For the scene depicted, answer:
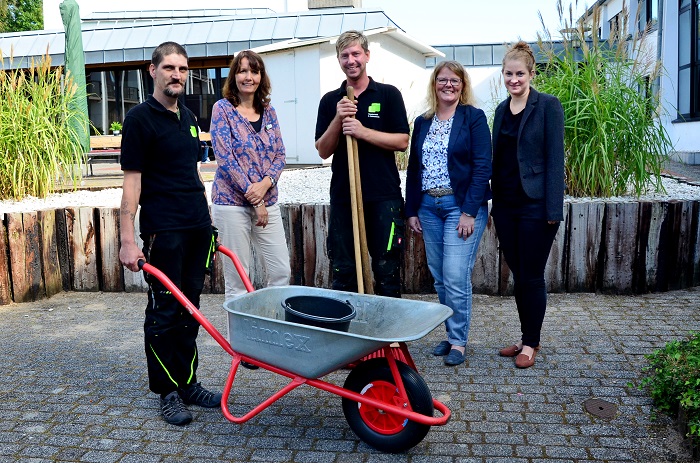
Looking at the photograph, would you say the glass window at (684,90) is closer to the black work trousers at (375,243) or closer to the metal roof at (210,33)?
the metal roof at (210,33)

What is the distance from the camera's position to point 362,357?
3221 mm

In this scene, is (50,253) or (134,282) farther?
(134,282)

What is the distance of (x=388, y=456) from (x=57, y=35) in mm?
21800

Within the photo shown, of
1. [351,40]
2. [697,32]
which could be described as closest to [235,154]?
[351,40]

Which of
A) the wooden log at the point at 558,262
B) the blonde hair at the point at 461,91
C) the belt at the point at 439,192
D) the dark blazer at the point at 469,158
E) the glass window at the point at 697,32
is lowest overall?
the wooden log at the point at 558,262

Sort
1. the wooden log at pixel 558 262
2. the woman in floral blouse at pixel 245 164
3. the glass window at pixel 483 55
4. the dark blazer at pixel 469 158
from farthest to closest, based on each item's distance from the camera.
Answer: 1. the glass window at pixel 483 55
2. the wooden log at pixel 558 262
3. the woman in floral blouse at pixel 245 164
4. the dark blazer at pixel 469 158

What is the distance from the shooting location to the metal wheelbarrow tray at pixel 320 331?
3.13 meters

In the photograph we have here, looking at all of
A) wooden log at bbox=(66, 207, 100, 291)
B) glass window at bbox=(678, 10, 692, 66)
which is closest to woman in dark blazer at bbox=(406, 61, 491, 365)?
wooden log at bbox=(66, 207, 100, 291)

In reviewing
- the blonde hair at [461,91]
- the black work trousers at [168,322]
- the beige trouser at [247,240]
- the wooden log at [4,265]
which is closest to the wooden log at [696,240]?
the blonde hair at [461,91]

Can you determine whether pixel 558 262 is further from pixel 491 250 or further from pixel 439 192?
pixel 439 192

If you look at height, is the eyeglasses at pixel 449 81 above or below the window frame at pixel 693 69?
below

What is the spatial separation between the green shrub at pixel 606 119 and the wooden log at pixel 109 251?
13.8 feet

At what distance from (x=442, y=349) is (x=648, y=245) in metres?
2.40

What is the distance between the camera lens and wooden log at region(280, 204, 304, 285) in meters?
6.34
